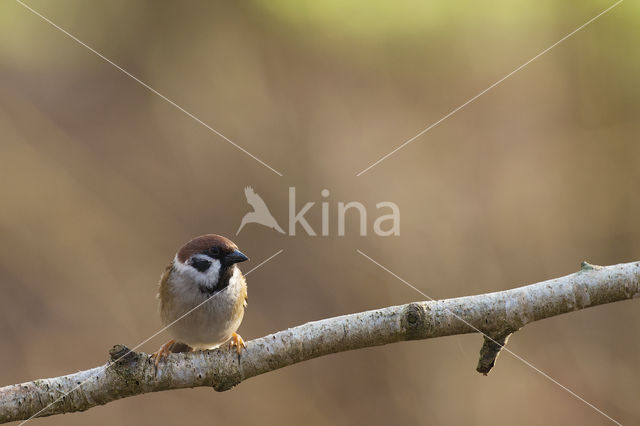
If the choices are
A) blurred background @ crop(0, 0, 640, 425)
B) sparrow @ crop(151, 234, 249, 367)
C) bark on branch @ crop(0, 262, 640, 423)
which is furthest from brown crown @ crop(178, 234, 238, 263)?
blurred background @ crop(0, 0, 640, 425)

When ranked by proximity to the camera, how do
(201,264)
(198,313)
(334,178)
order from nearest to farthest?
1. (198,313)
2. (201,264)
3. (334,178)

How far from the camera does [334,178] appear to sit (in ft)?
26.0

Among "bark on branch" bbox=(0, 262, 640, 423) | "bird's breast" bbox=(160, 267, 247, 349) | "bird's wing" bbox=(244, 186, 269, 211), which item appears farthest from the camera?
"bird's wing" bbox=(244, 186, 269, 211)

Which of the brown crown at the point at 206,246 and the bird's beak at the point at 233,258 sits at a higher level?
the brown crown at the point at 206,246

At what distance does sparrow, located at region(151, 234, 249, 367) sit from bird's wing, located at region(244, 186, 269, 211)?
3691 mm

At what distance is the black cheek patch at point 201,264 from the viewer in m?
3.98

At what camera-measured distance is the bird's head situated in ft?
13.0

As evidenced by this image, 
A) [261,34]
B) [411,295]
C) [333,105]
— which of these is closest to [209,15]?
[261,34]

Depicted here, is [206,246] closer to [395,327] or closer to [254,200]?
[395,327]

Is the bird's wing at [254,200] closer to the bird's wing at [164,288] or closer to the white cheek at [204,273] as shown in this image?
the bird's wing at [164,288]

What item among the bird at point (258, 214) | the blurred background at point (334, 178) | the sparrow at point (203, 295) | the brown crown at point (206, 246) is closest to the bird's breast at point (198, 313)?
the sparrow at point (203, 295)

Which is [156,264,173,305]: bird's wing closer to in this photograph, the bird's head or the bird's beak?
the bird's head

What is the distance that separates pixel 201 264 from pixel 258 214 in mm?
4083

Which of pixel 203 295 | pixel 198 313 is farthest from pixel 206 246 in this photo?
pixel 198 313
